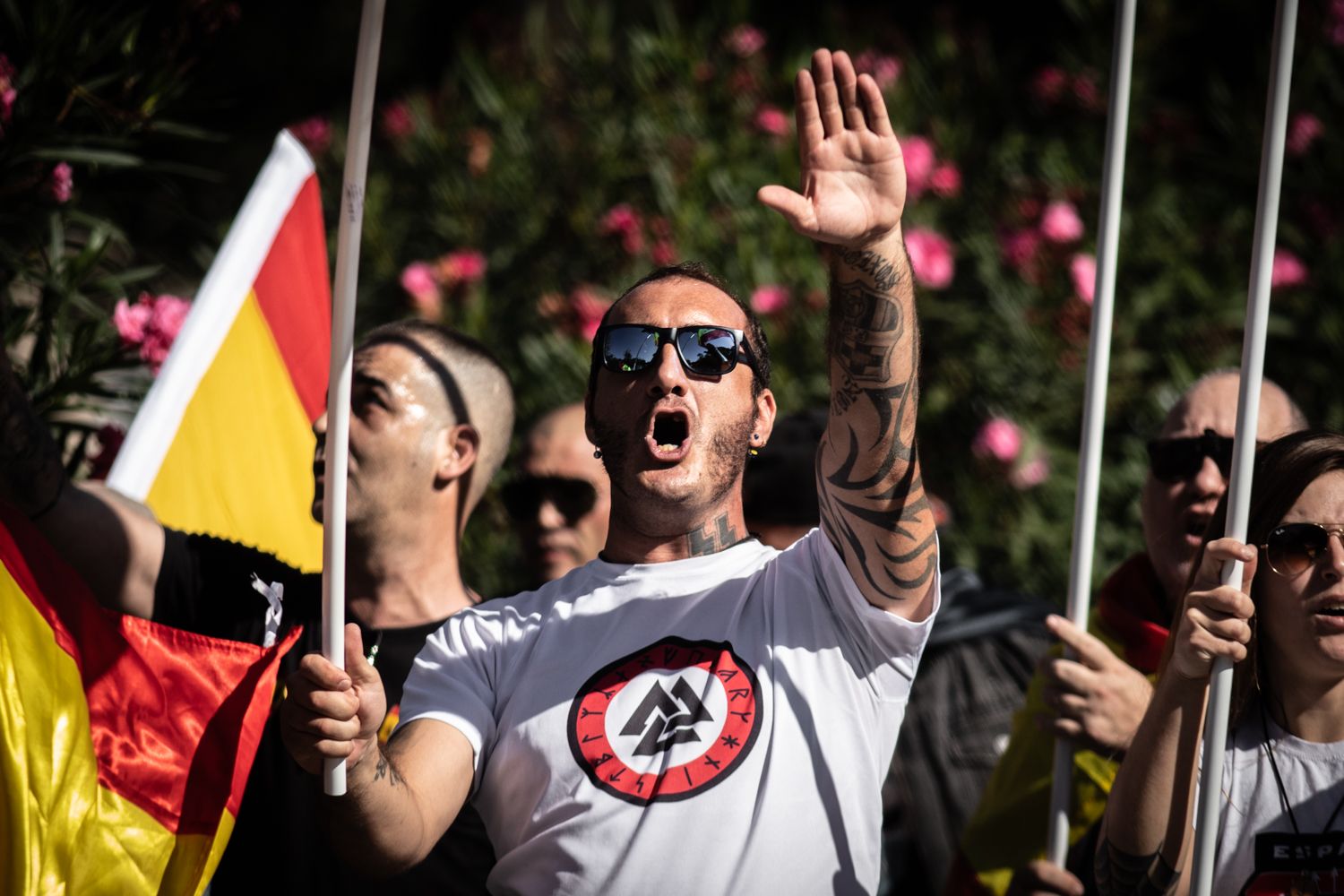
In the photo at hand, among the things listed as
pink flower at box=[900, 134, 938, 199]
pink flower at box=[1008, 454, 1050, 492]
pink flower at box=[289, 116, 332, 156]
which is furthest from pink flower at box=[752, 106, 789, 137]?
pink flower at box=[289, 116, 332, 156]

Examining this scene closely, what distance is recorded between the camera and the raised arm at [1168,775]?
7.80 ft

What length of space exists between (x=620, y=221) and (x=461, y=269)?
68 cm

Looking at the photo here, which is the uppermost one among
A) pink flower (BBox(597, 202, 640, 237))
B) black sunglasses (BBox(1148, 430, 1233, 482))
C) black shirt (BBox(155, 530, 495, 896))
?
pink flower (BBox(597, 202, 640, 237))

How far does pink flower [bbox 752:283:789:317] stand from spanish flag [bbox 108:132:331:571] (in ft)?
6.48

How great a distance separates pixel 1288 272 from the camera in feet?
18.9

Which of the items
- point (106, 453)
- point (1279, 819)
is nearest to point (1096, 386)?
point (1279, 819)

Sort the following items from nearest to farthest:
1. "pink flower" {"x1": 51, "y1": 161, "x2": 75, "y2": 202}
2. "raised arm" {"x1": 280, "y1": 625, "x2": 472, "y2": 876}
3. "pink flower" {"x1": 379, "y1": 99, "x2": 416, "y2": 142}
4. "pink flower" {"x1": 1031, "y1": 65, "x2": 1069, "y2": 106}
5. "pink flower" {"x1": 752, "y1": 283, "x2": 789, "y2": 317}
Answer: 1. "raised arm" {"x1": 280, "y1": 625, "x2": 472, "y2": 876}
2. "pink flower" {"x1": 51, "y1": 161, "x2": 75, "y2": 202}
3. "pink flower" {"x1": 752, "y1": 283, "x2": 789, "y2": 317}
4. "pink flower" {"x1": 1031, "y1": 65, "x2": 1069, "y2": 106}
5. "pink flower" {"x1": 379, "y1": 99, "x2": 416, "y2": 142}

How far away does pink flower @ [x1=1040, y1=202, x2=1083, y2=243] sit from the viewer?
574 cm

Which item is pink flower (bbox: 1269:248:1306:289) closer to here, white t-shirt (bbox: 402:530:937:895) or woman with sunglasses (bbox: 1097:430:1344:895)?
woman with sunglasses (bbox: 1097:430:1344:895)

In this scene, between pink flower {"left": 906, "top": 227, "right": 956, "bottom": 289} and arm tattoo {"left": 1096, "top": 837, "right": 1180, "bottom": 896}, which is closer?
arm tattoo {"left": 1096, "top": 837, "right": 1180, "bottom": 896}

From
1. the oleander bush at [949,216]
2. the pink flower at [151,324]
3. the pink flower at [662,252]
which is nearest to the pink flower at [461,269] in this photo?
the oleander bush at [949,216]

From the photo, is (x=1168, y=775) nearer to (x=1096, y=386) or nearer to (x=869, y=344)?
(x=1096, y=386)

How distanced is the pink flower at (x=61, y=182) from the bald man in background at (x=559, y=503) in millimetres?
1448

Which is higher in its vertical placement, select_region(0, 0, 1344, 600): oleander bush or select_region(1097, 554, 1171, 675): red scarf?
select_region(0, 0, 1344, 600): oleander bush
